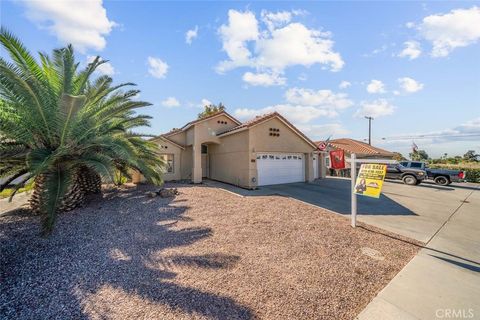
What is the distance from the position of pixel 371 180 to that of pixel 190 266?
244 inches

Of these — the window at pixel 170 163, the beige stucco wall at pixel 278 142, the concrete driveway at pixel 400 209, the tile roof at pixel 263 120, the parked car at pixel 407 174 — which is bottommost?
the concrete driveway at pixel 400 209

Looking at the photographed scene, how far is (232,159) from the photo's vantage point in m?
16.7

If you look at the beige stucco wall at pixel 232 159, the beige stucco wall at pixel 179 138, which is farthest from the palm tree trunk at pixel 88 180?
the beige stucco wall at pixel 179 138

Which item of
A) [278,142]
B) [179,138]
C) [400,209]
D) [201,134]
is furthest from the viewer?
[179,138]

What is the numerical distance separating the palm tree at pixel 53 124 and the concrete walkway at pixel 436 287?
7.32 m

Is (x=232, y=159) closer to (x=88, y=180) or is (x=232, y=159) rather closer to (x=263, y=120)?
(x=263, y=120)

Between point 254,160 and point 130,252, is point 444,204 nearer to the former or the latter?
point 254,160

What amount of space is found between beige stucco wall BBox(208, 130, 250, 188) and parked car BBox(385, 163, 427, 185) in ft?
47.9

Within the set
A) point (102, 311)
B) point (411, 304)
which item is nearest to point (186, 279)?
point (102, 311)

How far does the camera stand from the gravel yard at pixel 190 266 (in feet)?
12.2

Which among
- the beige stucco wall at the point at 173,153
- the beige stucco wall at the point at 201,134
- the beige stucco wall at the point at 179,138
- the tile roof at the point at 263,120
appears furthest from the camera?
the beige stucco wall at the point at 179,138

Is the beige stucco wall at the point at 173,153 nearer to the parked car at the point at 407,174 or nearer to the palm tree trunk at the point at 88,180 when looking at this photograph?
the palm tree trunk at the point at 88,180

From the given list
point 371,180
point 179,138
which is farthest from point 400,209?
point 179,138

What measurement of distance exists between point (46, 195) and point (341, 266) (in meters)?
7.61
